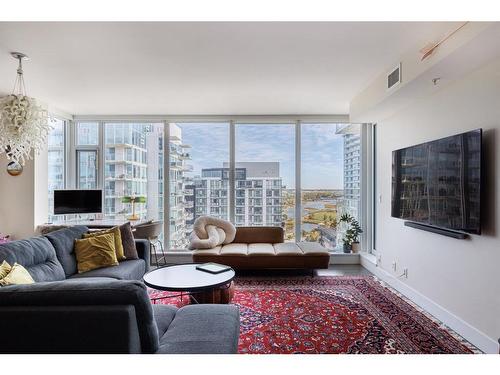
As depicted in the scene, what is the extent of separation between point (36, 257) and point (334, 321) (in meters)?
2.79

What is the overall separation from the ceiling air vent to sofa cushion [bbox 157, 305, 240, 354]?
8.45 ft

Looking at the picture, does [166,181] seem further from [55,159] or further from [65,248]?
[65,248]

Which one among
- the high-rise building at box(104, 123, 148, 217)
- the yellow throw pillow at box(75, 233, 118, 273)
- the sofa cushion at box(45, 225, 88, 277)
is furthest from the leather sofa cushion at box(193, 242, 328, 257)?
the high-rise building at box(104, 123, 148, 217)

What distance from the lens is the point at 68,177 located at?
16.9 ft

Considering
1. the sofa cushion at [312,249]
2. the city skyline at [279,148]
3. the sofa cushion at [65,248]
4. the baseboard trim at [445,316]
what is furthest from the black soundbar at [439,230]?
the sofa cushion at [65,248]

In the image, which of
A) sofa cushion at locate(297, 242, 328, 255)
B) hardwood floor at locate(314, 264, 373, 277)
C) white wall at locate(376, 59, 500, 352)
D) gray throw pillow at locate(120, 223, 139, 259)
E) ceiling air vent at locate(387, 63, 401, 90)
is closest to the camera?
→ white wall at locate(376, 59, 500, 352)

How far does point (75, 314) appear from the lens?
54.2 inches

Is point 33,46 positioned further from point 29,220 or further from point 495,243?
point 495,243

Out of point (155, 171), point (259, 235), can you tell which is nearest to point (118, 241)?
point (155, 171)

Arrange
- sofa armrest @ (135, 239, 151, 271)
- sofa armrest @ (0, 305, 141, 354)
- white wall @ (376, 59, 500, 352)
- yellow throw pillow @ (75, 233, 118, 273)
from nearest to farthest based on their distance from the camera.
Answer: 1. sofa armrest @ (0, 305, 141, 354)
2. white wall @ (376, 59, 500, 352)
3. yellow throw pillow @ (75, 233, 118, 273)
4. sofa armrest @ (135, 239, 151, 271)

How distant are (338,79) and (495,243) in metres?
2.20

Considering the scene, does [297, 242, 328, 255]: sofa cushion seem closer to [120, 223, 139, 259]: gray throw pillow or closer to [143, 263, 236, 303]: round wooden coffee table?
[143, 263, 236, 303]: round wooden coffee table

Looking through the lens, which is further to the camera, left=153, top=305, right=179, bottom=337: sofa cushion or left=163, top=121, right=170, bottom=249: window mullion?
left=163, top=121, right=170, bottom=249: window mullion

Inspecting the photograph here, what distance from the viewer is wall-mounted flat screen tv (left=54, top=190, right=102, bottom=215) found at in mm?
4457
